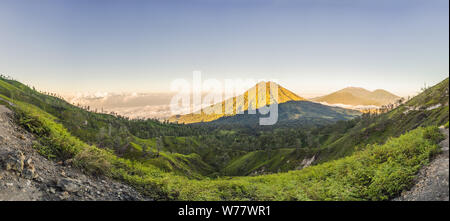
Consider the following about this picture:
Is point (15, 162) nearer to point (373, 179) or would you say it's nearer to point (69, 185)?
point (69, 185)

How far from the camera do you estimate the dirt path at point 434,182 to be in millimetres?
4988

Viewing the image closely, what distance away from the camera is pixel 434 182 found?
208 inches

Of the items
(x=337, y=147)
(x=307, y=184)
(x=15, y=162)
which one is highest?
(x=15, y=162)

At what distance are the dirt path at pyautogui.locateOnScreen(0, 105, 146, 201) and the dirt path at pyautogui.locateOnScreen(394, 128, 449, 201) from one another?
29.4 feet

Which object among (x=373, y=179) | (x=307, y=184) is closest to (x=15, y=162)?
(x=307, y=184)

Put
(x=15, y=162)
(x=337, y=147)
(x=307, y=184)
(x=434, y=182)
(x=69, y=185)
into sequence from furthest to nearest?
(x=337, y=147) < (x=307, y=184) < (x=69, y=185) < (x=15, y=162) < (x=434, y=182)

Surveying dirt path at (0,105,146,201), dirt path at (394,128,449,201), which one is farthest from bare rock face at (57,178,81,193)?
dirt path at (394,128,449,201)

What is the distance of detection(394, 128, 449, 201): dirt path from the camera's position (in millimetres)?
4988

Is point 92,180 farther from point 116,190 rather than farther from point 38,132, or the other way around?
point 38,132

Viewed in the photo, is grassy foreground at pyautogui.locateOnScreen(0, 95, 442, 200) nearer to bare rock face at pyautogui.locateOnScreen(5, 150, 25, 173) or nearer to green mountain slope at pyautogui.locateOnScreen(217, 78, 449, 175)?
bare rock face at pyautogui.locateOnScreen(5, 150, 25, 173)

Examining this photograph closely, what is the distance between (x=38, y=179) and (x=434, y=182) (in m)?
11.7

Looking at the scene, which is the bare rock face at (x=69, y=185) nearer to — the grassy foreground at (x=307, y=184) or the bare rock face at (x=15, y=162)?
the grassy foreground at (x=307, y=184)
